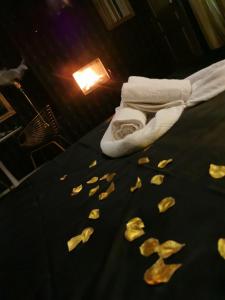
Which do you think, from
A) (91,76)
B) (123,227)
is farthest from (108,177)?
(91,76)

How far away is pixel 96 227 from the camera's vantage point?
45.6 inches

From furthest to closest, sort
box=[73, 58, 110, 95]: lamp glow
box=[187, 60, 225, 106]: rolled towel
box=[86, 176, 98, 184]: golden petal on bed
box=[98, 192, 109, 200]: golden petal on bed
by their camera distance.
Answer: box=[73, 58, 110, 95]: lamp glow < box=[187, 60, 225, 106]: rolled towel < box=[86, 176, 98, 184]: golden petal on bed < box=[98, 192, 109, 200]: golden petal on bed

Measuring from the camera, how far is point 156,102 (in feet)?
6.37

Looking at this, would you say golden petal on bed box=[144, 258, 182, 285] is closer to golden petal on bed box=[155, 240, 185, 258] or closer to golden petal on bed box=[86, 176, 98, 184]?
golden petal on bed box=[155, 240, 185, 258]

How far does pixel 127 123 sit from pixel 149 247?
1.08m

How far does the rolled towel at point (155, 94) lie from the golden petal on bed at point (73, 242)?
3.60ft

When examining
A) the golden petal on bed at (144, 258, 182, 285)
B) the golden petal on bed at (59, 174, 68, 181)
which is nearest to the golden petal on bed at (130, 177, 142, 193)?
the golden petal on bed at (144, 258, 182, 285)

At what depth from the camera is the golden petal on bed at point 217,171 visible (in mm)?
1003

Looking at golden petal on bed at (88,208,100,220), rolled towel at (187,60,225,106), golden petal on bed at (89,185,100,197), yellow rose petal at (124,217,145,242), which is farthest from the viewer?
rolled towel at (187,60,225,106)

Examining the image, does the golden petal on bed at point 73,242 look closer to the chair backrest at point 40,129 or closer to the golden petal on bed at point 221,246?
the golden petal on bed at point 221,246

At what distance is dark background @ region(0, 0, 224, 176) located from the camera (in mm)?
4000

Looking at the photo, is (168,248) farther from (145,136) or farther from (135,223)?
(145,136)

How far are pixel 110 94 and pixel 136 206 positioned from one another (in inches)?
143

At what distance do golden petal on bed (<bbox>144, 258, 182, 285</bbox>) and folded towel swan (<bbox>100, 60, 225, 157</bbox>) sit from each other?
2.92ft
